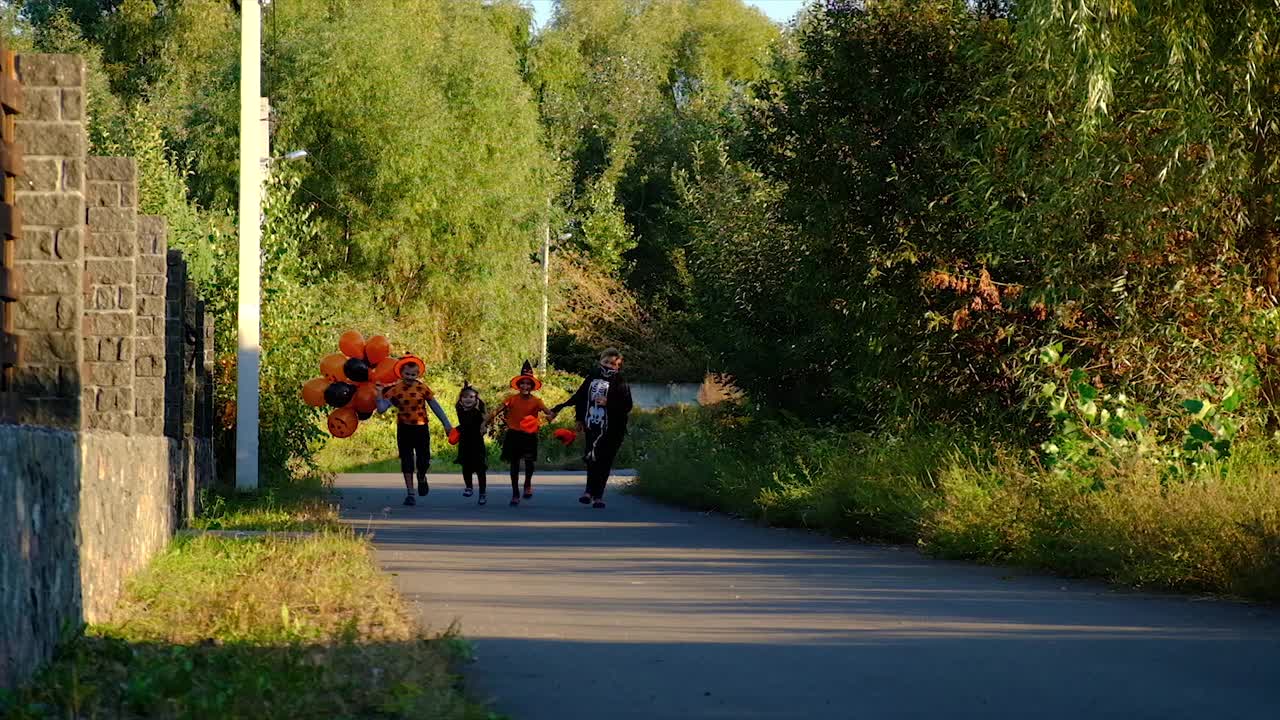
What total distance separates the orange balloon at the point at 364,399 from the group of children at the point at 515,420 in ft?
4.74

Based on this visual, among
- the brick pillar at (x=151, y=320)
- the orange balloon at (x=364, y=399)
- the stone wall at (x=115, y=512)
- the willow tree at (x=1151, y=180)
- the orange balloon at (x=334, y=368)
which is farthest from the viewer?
the orange balloon at (x=334, y=368)

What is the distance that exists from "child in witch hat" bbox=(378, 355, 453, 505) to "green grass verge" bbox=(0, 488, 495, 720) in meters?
10.8

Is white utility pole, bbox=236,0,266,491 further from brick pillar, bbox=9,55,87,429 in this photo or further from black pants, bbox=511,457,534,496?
brick pillar, bbox=9,55,87,429

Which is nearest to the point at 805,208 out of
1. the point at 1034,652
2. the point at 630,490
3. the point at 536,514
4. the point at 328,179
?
the point at 536,514

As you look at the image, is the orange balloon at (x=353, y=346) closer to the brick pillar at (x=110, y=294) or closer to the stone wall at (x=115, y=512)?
the brick pillar at (x=110, y=294)

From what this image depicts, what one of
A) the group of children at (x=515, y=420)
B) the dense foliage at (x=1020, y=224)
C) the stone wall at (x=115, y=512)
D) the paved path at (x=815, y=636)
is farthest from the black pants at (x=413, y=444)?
the stone wall at (x=115, y=512)

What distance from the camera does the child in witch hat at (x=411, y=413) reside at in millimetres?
25156

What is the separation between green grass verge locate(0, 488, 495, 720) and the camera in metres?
7.70

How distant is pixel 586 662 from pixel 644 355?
61.9m

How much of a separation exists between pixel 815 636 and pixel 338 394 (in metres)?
17.8

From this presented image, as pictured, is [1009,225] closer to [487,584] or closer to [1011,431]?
[1011,431]

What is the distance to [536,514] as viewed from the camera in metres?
23.5

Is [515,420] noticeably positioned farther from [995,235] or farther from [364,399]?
[995,235]

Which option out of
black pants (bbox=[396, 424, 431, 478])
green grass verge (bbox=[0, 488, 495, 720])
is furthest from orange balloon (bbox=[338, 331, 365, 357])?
green grass verge (bbox=[0, 488, 495, 720])
